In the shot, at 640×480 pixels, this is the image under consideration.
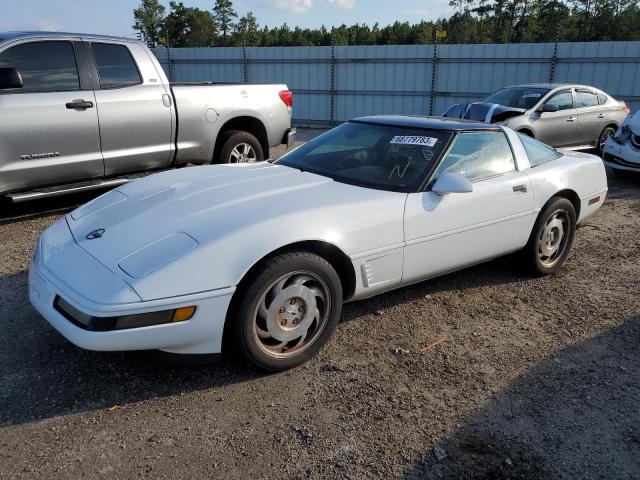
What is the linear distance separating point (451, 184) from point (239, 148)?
13.5 ft

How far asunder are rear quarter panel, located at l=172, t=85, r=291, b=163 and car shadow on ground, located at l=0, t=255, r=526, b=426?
3.32m

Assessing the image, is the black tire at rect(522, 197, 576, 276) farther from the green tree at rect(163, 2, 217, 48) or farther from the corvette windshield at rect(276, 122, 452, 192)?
the green tree at rect(163, 2, 217, 48)

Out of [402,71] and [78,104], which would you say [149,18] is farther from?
[78,104]

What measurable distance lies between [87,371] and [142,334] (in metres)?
0.67

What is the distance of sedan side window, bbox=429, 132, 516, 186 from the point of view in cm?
381

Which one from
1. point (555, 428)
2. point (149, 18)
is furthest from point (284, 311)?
point (149, 18)

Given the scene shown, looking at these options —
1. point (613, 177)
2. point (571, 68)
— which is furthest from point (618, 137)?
point (571, 68)

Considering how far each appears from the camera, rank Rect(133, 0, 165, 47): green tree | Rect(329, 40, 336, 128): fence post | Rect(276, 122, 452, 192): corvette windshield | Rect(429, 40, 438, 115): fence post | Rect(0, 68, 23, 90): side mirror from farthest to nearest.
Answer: Rect(133, 0, 165, 47): green tree, Rect(329, 40, 336, 128): fence post, Rect(429, 40, 438, 115): fence post, Rect(0, 68, 23, 90): side mirror, Rect(276, 122, 452, 192): corvette windshield

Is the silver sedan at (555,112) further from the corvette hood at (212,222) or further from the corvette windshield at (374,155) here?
the corvette hood at (212,222)

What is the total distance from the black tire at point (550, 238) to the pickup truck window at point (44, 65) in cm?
460

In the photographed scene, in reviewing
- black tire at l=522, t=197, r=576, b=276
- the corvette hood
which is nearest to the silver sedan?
black tire at l=522, t=197, r=576, b=276

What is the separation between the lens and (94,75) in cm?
570

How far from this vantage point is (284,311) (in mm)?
2982

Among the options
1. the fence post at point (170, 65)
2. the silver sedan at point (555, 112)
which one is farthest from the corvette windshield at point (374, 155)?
the fence post at point (170, 65)
